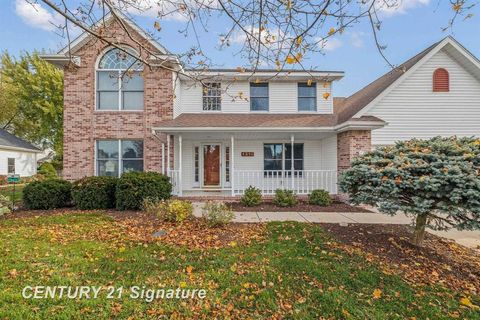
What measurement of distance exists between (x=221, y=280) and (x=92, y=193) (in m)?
6.89

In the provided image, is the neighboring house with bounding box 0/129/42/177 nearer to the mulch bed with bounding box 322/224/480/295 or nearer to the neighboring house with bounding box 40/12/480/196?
the neighboring house with bounding box 40/12/480/196

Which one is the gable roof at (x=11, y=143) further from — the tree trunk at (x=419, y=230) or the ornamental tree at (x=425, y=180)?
the tree trunk at (x=419, y=230)

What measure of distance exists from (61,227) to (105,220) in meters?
1.05

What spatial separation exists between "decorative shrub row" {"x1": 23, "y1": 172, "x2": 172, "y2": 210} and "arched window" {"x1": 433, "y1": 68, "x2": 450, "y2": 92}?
11.6 m

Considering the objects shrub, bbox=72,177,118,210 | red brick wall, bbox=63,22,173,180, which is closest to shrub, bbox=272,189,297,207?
red brick wall, bbox=63,22,173,180

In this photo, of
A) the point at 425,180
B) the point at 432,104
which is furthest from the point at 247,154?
the point at 425,180

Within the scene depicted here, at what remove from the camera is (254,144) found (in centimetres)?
1296

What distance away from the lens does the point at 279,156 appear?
1305 cm

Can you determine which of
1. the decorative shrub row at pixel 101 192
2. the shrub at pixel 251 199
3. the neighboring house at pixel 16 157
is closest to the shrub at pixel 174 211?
the decorative shrub row at pixel 101 192

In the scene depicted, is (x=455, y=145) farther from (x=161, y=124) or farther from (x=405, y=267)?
(x=161, y=124)

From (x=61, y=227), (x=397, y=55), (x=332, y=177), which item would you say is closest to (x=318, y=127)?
(x=332, y=177)

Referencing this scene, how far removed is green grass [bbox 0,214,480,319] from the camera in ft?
10.2

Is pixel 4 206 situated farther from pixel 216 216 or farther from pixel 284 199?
pixel 284 199

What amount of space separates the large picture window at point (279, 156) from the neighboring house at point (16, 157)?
2159cm
